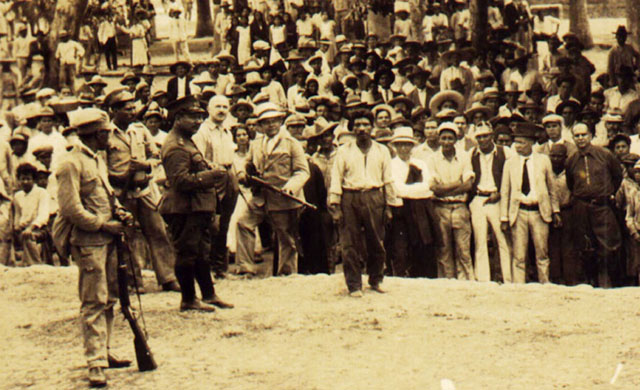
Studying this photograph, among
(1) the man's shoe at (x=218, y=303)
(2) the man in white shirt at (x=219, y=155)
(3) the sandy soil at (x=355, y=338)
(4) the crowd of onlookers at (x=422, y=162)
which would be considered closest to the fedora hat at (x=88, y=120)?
(4) the crowd of onlookers at (x=422, y=162)

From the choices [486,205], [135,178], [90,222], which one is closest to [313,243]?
[486,205]

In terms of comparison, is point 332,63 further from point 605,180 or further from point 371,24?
point 605,180

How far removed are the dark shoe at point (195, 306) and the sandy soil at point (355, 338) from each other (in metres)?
0.10

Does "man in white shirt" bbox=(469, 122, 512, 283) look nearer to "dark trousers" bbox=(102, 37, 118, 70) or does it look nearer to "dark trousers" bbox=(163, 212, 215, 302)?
"dark trousers" bbox=(163, 212, 215, 302)

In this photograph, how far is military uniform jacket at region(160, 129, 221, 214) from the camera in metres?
9.75

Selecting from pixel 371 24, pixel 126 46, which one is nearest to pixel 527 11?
pixel 371 24

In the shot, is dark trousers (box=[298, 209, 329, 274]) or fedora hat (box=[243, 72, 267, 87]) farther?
fedora hat (box=[243, 72, 267, 87])

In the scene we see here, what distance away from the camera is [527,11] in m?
22.6

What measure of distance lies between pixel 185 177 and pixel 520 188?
402cm

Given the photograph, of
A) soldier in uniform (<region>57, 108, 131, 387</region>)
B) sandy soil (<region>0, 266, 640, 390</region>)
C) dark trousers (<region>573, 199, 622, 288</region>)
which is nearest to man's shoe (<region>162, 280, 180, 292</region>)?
sandy soil (<region>0, 266, 640, 390</region>)

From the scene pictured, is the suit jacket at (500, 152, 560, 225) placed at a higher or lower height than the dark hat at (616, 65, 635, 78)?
lower

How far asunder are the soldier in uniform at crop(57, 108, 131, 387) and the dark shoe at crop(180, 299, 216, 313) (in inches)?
77.1

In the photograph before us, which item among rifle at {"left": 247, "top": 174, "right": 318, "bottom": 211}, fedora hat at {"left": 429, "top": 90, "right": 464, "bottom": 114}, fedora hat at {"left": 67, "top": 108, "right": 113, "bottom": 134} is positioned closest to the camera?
fedora hat at {"left": 67, "top": 108, "right": 113, "bottom": 134}

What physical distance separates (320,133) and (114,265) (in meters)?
5.27
